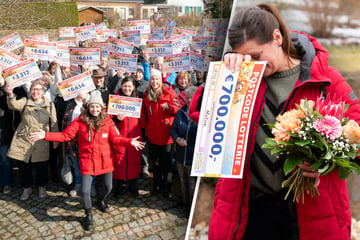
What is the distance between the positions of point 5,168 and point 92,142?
1.43 m

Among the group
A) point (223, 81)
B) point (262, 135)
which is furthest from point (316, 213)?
point (223, 81)

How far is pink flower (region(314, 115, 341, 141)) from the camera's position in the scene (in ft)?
4.24

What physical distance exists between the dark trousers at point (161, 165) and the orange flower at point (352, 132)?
120 inches

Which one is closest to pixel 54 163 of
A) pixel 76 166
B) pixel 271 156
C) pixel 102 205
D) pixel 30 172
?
pixel 30 172

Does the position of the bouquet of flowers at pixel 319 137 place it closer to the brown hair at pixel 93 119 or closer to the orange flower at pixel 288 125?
the orange flower at pixel 288 125

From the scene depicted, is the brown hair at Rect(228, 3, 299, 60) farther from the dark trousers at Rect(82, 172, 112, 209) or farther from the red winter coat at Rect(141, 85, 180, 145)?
the red winter coat at Rect(141, 85, 180, 145)

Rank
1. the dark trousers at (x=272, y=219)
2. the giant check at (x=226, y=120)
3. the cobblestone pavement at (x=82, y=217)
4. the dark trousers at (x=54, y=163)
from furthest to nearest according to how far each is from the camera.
Result: the dark trousers at (x=54, y=163)
the cobblestone pavement at (x=82, y=217)
the dark trousers at (x=272, y=219)
the giant check at (x=226, y=120)

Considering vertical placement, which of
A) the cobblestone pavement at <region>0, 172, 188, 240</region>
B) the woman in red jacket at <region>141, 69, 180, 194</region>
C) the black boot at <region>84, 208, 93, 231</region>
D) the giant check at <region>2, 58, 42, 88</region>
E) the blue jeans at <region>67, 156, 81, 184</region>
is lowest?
the cobblestone pavement at <region>0, 172, 188, 240</region>

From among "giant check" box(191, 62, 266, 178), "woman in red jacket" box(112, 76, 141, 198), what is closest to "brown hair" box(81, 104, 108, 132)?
"woman in red jacket" box(112, 76, 141, 198)

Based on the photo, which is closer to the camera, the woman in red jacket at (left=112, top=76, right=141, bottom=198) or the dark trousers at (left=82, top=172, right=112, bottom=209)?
the dark trousers at (left=82, top=172, right=112, bottom=209)

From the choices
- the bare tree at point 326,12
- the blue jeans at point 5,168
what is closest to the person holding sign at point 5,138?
the blue jeans at point 5,168

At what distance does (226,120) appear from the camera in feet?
4.70

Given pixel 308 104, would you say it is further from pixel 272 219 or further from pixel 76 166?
pixel 76 166

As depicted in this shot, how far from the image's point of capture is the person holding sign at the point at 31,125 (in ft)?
13.0
